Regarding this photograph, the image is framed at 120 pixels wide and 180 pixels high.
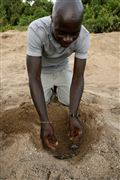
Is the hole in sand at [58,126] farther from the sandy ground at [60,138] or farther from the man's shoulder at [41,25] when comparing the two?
the man's shoulder at [41,25]

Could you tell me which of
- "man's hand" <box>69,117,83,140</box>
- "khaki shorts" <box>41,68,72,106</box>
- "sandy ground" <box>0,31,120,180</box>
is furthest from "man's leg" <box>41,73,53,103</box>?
"man's hand" <box>69,117,83,140</box>

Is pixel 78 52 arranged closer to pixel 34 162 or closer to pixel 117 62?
pixel 34 162

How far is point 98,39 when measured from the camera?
24.2 feet

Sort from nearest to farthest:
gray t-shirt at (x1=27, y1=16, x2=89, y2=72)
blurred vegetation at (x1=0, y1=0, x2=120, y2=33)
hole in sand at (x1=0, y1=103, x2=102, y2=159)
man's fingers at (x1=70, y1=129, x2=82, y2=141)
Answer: gray t-shirt at (x1=27, y1=16, x2=89, y2=72), man's fingers at (x1=70, y1=129, x2=82, y2=141), hole in sand at (x1=0, y1=103, x2=102, y2=159), blurred vegetation at (x1=0, y1=0, x2=120, y2=33)

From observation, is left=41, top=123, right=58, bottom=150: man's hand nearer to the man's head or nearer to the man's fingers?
the man's fingers

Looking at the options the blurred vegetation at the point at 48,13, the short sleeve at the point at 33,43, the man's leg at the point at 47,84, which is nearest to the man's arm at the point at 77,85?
the short sleeve at the point at 33,43

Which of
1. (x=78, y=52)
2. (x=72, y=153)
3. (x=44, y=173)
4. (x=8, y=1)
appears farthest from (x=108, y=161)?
(x=8, y=1)

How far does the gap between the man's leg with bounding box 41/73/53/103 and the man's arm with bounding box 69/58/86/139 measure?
24.8 inches

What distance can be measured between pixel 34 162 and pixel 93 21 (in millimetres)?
5645

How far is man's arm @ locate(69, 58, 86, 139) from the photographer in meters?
3.46

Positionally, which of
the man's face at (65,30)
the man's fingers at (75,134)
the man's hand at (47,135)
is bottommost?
the man's fingers at (75,134)

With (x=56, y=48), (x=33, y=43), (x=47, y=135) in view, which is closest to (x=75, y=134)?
(x=47, y=135)

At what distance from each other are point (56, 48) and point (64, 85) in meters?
0.91

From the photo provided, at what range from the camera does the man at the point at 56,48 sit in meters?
2.95
